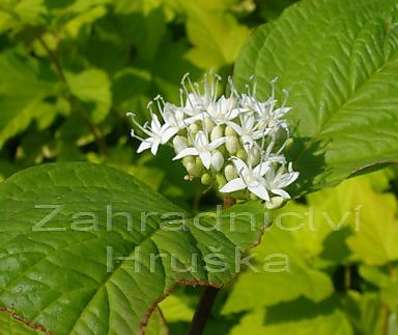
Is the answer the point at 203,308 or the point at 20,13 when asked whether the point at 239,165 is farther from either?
the point at 20,13

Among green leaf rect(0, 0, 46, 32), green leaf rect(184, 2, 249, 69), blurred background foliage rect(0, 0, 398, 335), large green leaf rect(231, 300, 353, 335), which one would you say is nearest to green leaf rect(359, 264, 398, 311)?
blurred background foliage rect(0, 0, 398, 335)

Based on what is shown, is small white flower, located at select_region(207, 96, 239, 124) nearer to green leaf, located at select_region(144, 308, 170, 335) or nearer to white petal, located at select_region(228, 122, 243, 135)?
white petal, located at select_region(228, 122, 243, 135)

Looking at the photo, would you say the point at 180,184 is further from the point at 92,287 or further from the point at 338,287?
the point at 92,287

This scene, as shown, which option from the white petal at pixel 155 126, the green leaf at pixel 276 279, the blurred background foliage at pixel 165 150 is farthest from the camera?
the blurred background foliage at pixel 165 150

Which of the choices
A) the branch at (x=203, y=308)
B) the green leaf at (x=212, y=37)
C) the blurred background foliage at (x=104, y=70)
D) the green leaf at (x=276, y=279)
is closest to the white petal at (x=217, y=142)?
the branch at (x=203, y=308)

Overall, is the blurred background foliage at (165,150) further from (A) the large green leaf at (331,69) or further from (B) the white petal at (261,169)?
(B) the white petal at (261,169)

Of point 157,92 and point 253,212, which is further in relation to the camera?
point 157,92

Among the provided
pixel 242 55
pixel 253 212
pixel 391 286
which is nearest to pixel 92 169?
pixel 253 212
